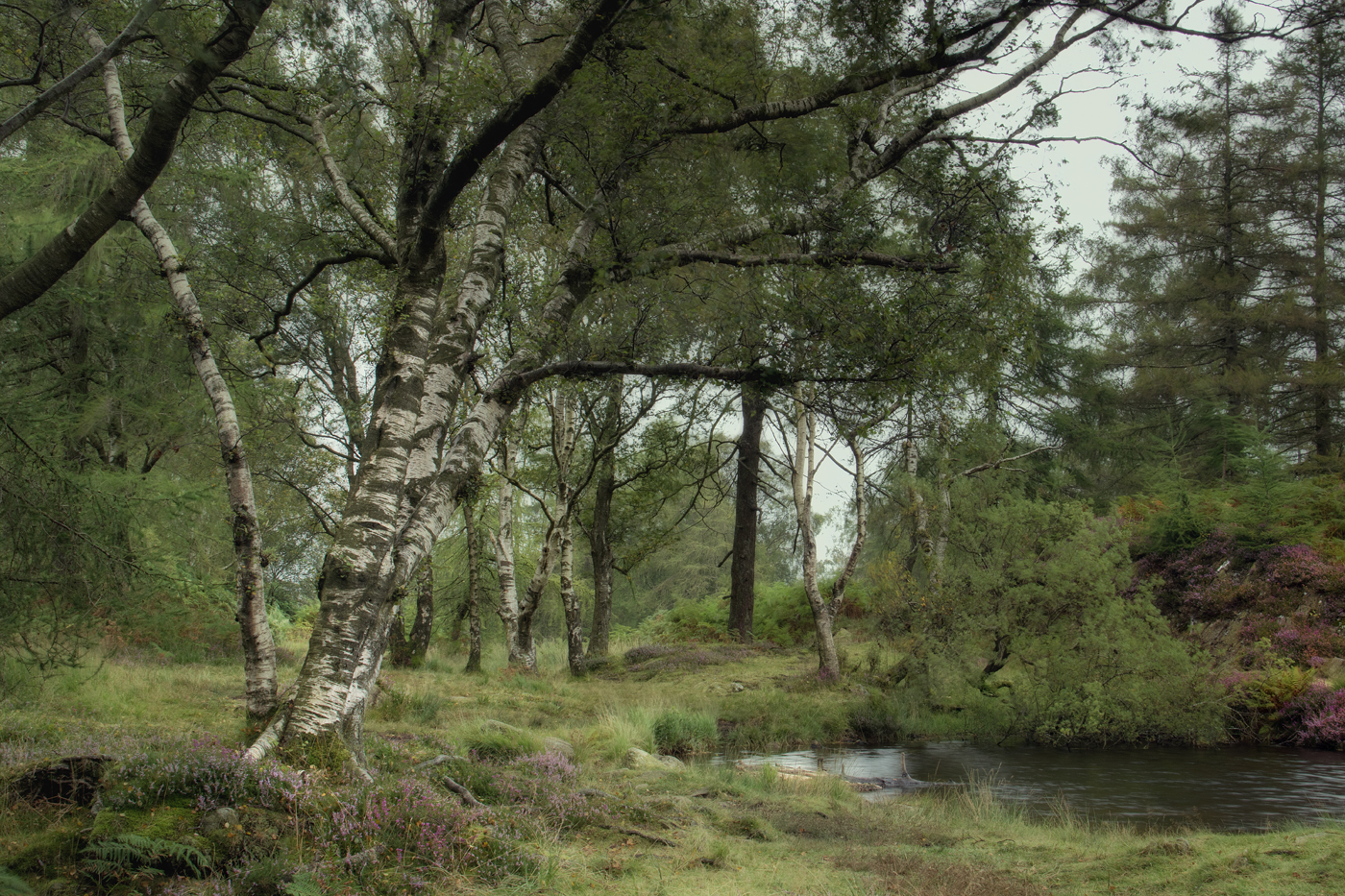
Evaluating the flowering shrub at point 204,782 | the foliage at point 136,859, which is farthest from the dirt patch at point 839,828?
the foliage at point 136,859

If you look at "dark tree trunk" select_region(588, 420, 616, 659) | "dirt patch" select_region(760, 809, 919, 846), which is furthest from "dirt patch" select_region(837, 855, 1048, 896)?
"dark tree trunk" select_region(588, 420, 616, 659)

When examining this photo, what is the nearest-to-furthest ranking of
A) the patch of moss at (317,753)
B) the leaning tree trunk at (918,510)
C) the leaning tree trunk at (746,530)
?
the patch of moss at (317,753) → the leaning tree trunk at (918,510) → the leaning tree trunk at (746,530)

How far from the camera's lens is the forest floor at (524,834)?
11.5 ft

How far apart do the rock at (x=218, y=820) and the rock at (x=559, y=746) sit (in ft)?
12.4

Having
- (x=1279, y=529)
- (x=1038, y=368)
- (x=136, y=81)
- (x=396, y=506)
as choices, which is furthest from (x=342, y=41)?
(x=1038, y=368)

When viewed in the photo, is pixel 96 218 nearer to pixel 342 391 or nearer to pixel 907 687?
pixel 342 391

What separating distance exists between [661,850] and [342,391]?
46.0ft

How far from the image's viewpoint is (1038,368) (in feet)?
81.6

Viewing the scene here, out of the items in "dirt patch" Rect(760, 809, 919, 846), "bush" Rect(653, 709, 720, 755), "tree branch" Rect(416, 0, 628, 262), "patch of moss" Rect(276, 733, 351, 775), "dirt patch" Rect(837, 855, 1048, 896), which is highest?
"tree branch" Rect(416, 0, 628, 262)

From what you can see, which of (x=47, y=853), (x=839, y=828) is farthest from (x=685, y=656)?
(x=47, y=853)

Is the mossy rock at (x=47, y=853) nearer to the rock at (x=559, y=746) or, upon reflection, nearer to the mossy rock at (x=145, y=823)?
the mossy rock at (x=145, y=823)

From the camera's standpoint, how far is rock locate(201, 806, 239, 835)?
365 cm

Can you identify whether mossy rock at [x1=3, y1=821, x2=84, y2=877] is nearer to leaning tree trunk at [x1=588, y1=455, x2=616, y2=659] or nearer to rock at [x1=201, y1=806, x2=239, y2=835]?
rock at [x1=201, y1=806, x2=239, y2=835]

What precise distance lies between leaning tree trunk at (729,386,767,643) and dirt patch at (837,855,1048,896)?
14.4 metres
